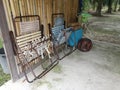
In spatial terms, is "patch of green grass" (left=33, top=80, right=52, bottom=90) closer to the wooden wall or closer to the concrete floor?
the concrete floor

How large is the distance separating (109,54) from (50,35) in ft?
5.65

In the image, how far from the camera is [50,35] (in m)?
3.42

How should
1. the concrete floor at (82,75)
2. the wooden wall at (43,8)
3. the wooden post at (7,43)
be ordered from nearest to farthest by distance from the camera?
the wooden post at (7,43), the wooden wall at (43,8), the concrete floor at (82,75)

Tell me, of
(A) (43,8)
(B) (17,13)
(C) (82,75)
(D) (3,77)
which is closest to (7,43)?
(B) (17,13)

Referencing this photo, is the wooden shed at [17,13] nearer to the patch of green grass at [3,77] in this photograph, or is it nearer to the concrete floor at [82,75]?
the patch of green grass at [3,77]

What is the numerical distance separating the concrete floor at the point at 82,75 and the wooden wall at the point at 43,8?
975mm

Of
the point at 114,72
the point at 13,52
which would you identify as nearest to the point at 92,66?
the point at 114,72

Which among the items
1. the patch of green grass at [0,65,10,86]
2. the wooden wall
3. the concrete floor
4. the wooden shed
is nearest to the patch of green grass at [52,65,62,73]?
the concrete floor

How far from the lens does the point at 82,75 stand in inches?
115

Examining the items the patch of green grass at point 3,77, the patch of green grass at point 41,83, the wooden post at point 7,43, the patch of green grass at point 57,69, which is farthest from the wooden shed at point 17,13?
the patch of green grass at point 57,69

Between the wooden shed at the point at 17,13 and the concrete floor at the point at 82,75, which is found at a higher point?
the wooden shed at the point at 17,13

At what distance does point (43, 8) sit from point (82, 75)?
1.62 m

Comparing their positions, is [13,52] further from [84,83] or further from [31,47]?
[84,83]

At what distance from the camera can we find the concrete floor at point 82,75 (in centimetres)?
258
